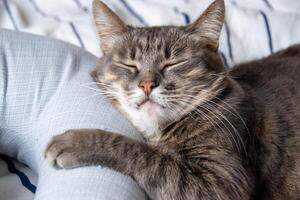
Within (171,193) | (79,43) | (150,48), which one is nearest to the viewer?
(171,193)

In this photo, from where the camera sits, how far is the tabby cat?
1052 millimetres

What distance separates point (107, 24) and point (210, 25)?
271mm

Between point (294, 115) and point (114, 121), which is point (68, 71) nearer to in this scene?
point (114, 121)

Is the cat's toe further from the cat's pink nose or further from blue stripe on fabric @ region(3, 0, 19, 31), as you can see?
blue stripe on fabric @ region(3, 0, 19, 31)

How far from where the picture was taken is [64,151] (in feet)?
3.54

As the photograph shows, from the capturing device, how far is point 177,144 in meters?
1.12

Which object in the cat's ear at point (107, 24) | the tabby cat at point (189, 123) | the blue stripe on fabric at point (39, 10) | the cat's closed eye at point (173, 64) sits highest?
the cat's ear at point (107, 24)

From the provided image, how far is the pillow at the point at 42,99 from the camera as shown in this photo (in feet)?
4.01

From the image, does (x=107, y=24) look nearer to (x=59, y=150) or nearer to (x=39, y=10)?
(x=59, y=150)

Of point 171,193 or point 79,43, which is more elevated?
point 79,43

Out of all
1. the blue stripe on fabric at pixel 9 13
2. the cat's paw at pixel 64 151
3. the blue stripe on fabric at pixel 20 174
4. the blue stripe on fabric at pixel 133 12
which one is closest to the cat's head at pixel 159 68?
the cat's paw at pixel 64 151

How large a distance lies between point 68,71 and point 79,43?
33 centimetres

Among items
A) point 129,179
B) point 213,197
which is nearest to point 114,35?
point 129,179

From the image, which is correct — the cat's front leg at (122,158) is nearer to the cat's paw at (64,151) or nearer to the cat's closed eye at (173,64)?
the cat's paw at (64,151)
